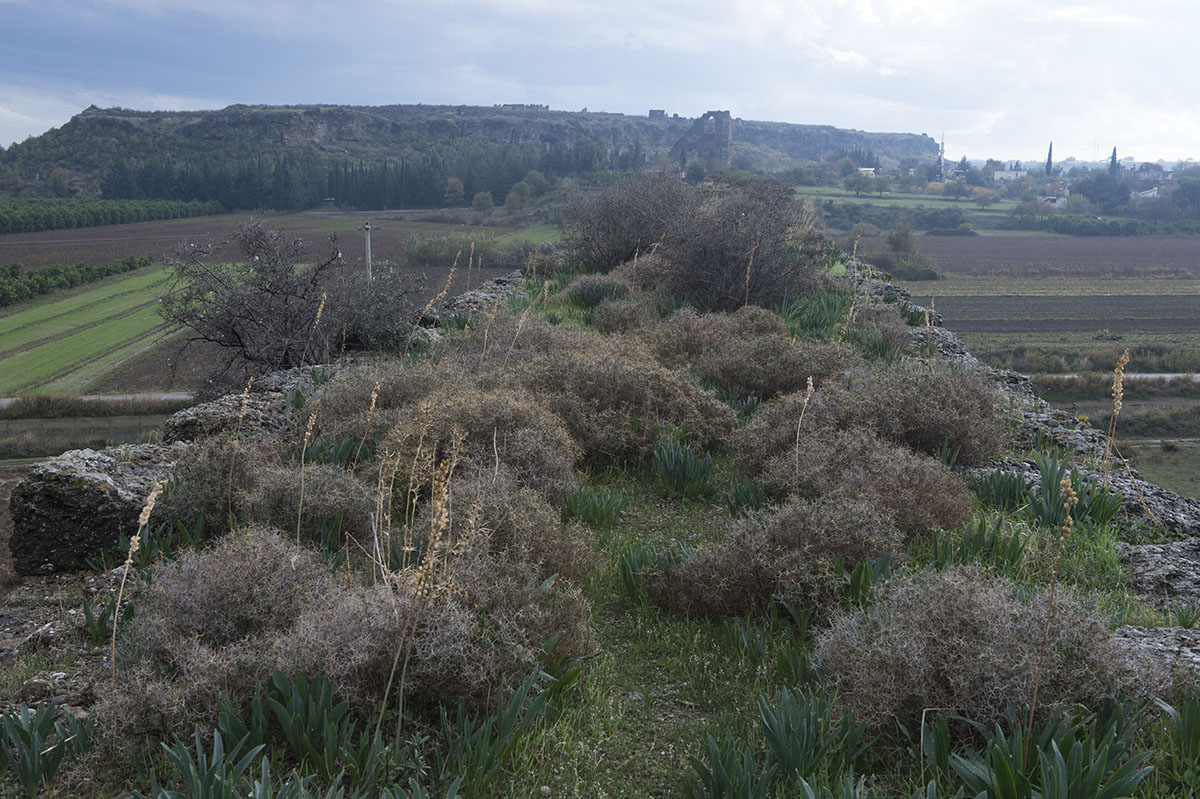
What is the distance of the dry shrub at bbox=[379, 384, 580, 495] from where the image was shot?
437 centimetres

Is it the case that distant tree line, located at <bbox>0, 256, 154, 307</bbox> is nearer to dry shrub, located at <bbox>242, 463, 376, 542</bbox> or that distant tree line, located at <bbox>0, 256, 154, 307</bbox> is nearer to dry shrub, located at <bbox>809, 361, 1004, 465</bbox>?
dry shrub, located at <bbox>242, 463, 376, 542</bbox>

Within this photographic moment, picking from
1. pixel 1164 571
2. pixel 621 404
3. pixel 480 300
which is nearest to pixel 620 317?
pixel 480 300

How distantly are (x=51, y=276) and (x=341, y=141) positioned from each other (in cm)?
7511

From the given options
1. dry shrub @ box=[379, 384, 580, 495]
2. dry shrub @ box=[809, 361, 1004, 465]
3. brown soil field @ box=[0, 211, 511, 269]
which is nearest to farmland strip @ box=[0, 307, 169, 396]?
brown soil field @ box=[0, 211, 511, 269]

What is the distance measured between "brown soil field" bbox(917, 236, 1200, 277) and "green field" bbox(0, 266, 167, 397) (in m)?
52.4

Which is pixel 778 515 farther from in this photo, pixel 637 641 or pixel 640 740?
pixel 640 740

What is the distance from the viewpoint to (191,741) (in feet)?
7.63

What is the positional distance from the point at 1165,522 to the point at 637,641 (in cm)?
332

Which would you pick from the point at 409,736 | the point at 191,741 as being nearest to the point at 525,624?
the point at 409,736

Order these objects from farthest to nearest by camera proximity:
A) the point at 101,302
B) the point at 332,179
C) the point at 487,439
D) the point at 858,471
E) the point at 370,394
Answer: the point at 332,179 < the point at 101,302 < the point at 370,394 < the point at 487,439 < the point at 858,471

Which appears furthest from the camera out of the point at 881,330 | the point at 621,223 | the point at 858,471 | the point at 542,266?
the point at 542,266

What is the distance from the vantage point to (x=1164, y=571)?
363cm

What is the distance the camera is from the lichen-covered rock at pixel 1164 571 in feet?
11.3

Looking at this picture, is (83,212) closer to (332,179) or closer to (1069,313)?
(332,179)
